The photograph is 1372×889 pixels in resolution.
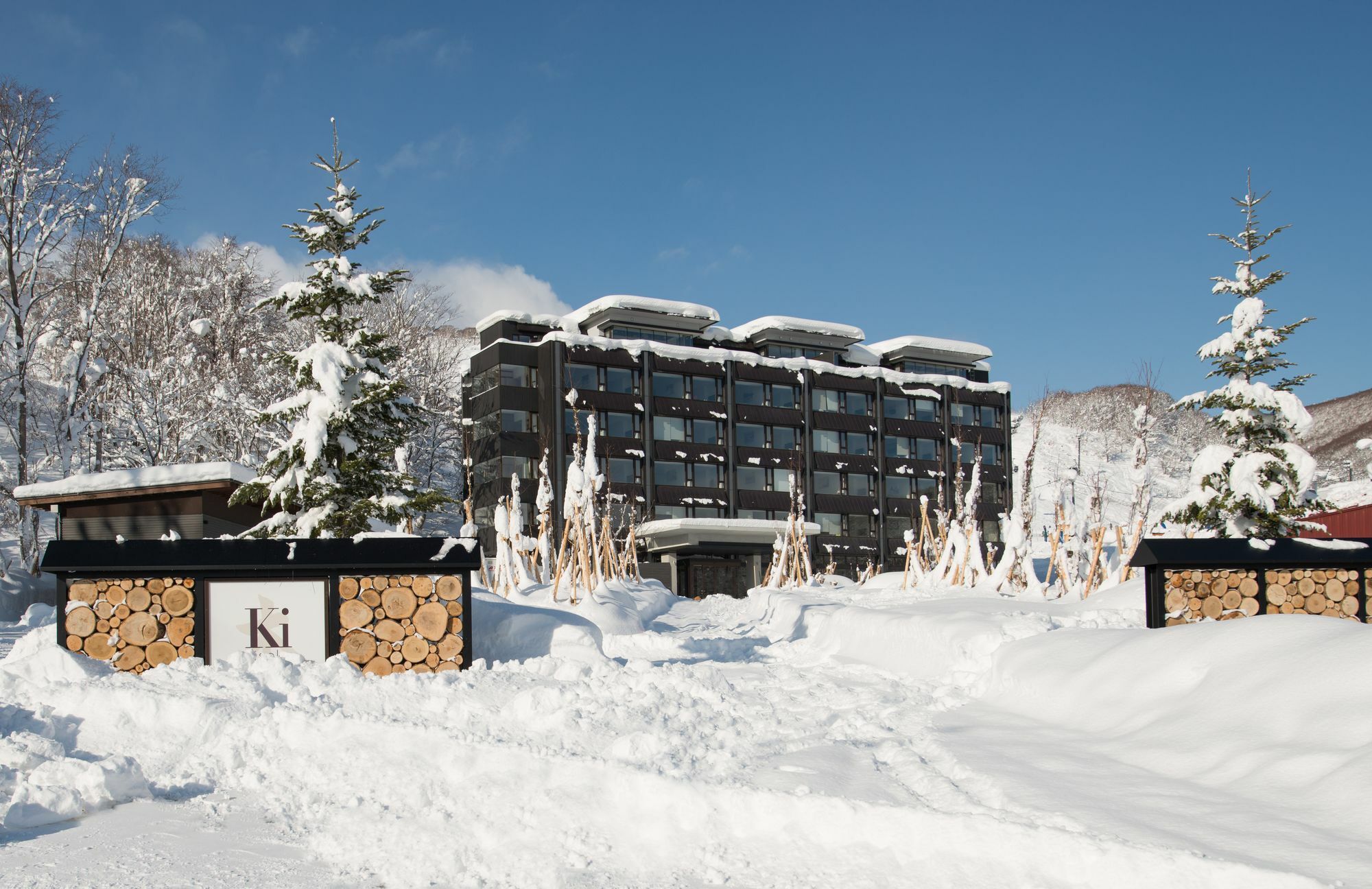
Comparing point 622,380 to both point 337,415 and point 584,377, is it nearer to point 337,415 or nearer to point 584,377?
point 584,377

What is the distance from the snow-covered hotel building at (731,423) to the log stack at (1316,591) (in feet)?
143

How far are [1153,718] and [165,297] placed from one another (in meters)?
51.0

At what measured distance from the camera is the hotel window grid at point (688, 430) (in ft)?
216

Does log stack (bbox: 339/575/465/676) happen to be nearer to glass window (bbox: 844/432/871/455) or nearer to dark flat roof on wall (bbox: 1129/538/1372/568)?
dark flat roof on wall (bbox: 1129/538/1372/568)

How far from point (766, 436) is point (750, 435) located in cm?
129

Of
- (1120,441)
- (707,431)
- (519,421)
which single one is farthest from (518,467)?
(1120,441)

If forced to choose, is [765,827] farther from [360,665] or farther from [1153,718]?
[360,665]

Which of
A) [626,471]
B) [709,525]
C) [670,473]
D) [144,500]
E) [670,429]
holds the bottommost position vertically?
[709,525]

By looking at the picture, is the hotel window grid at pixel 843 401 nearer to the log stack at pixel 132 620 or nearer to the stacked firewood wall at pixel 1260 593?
the stacked firewood wall at pixel 1260 593

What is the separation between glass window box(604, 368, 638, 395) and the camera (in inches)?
2532

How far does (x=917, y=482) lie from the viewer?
7462 centimetres

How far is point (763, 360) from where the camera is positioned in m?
69.6

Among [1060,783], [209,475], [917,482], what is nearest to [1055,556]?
[209,475]

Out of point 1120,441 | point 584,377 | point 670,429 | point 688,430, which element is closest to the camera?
point 584,377
